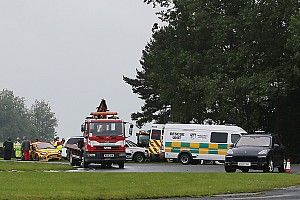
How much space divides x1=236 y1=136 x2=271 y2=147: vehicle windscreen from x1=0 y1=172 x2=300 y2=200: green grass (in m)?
5.36

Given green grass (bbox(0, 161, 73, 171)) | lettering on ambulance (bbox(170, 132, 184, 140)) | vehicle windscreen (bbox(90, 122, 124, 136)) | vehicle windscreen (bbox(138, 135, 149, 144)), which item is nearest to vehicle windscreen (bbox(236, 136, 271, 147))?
vehicle windscreen (bbox(90, 122, 124, 136))

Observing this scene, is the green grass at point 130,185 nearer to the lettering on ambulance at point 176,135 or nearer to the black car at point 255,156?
the black car at point 255,156

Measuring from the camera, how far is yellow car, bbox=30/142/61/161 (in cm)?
5269

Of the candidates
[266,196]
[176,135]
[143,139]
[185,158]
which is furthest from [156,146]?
[266,196]

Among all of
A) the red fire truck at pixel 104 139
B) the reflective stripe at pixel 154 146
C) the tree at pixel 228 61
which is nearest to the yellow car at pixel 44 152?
the reflective stripe at pixel 154 146

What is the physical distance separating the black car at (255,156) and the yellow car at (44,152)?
852 inches

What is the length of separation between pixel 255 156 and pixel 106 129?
900cm

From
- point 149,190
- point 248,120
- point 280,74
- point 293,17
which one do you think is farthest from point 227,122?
point 149,190

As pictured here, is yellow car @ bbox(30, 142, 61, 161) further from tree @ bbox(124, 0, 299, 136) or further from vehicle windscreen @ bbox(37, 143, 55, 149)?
tree @ bbox(124, 0, 299, 136)

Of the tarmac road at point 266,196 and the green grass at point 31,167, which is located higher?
the green grass at point 31,167

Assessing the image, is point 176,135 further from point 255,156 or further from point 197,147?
point 255,156

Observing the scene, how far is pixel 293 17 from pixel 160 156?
12211 millimetres

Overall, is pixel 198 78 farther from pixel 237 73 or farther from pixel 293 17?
pixel 293 17

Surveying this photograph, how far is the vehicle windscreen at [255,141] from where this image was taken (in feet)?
109
